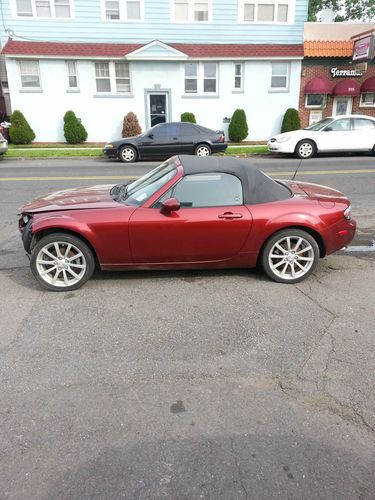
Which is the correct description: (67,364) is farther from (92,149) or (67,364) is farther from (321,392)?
(92,149)

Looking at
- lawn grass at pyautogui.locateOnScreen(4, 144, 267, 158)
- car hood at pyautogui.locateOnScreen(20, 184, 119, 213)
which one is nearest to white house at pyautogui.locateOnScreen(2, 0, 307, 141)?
lawn grass at pyautogui.locateOnScreen(4, 144, 267, 158)

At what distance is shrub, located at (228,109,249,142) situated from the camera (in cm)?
2062

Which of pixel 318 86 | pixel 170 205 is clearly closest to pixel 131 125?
pixel 318 86

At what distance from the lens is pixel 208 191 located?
14.5 ft

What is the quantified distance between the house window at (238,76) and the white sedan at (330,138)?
6.79 m

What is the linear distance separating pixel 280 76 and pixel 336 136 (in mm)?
7437

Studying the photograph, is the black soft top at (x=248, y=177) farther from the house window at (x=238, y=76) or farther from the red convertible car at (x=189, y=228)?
the house window at (x=238, y=76)

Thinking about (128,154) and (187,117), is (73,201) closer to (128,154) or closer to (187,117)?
(128,154)

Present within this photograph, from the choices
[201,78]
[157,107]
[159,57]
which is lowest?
[157,107]

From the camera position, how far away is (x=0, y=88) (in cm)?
2552

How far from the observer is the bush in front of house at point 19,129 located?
19609 mm

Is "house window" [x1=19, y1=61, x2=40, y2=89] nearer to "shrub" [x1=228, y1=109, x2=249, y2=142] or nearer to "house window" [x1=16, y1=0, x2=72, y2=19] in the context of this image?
"house window" [x1=16, y1=0, x2=72, y2=19]

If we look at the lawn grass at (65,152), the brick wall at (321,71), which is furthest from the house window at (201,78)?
the brick wall at (321,71)

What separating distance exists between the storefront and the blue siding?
165cm
